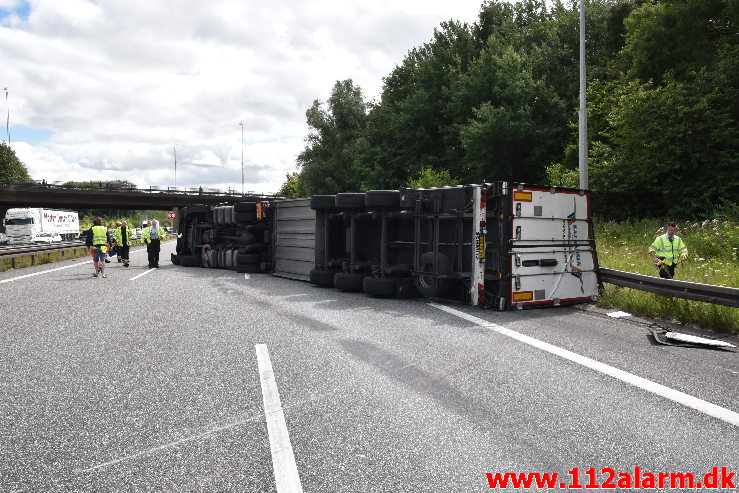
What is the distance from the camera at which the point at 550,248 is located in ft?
31.2

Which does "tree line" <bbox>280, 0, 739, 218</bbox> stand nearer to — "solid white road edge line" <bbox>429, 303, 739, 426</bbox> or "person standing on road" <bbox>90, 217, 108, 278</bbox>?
"solid white road edge line" <bbox>429, 303, 739, 426</bbox>

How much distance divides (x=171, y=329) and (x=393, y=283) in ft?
15.4

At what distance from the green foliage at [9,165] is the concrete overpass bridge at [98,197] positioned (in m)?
28.7

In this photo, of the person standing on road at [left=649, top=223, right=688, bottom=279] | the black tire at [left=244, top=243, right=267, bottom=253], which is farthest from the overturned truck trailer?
the black tire at [left=244, top=243, right=267, bottom=253]

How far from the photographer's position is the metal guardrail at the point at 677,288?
23.1ft

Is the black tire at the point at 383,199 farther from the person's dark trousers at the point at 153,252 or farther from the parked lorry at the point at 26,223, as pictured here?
the parked lorry at the point at 26,223

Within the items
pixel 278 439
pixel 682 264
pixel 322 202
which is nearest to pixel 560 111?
pixel 682 264

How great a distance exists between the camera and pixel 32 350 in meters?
6.28

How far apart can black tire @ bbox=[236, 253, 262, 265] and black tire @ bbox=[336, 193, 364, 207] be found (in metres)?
6.29

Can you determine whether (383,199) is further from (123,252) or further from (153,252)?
(123,252)

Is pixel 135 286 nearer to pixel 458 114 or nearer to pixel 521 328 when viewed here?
pixel 521 328

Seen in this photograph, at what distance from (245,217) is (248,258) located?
1.37m

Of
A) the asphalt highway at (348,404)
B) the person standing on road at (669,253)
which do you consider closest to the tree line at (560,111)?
the person standing on road at (669,253)

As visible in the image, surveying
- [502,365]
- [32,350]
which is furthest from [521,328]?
[32,350]
